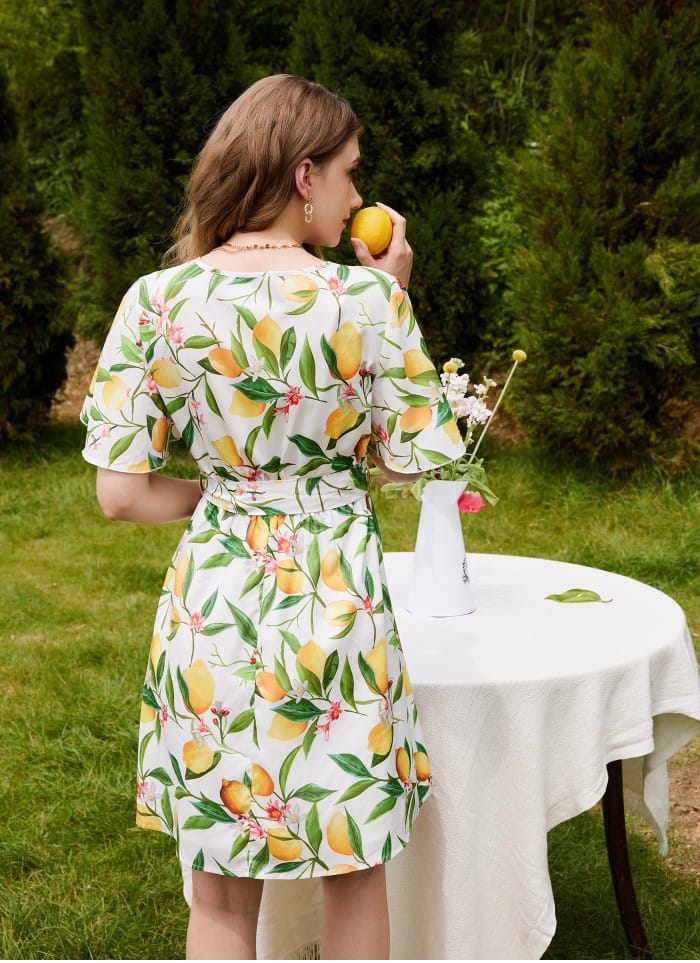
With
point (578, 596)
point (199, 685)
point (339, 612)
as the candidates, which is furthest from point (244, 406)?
point (578, 596)

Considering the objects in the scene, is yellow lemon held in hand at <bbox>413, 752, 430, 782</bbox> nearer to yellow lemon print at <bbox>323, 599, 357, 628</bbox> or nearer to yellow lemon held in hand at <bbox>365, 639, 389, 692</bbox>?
yellow lemon held in hand at <bbox>365, 639, 389, 692</bbox>

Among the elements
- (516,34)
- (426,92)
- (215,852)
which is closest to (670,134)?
(426,92)

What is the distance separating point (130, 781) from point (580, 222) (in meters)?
4.33

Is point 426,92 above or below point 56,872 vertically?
above

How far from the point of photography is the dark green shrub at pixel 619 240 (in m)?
6.30

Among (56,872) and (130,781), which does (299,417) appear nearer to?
(56,872)

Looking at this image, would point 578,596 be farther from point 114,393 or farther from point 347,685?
point 114,393

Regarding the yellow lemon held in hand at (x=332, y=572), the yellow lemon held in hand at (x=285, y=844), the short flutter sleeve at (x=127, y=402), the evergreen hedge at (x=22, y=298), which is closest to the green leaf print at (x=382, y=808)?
the yellow lemon held in hand at (x=285, y=844)

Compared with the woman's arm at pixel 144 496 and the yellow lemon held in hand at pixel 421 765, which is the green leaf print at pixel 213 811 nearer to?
the yellow lemon held in hand at pixel 421 765

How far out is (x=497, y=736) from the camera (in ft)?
7.22

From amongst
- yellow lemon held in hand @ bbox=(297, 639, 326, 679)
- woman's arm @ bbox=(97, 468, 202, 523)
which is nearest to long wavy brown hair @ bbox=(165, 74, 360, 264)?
woman's arm @ bbox=(97, 468, 202, 523)

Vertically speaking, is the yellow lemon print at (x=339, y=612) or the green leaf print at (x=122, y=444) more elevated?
the green leaf print at (x=122, y=444)

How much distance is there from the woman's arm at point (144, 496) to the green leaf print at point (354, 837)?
623 mm

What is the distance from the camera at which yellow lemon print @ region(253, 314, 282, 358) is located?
1.74m
